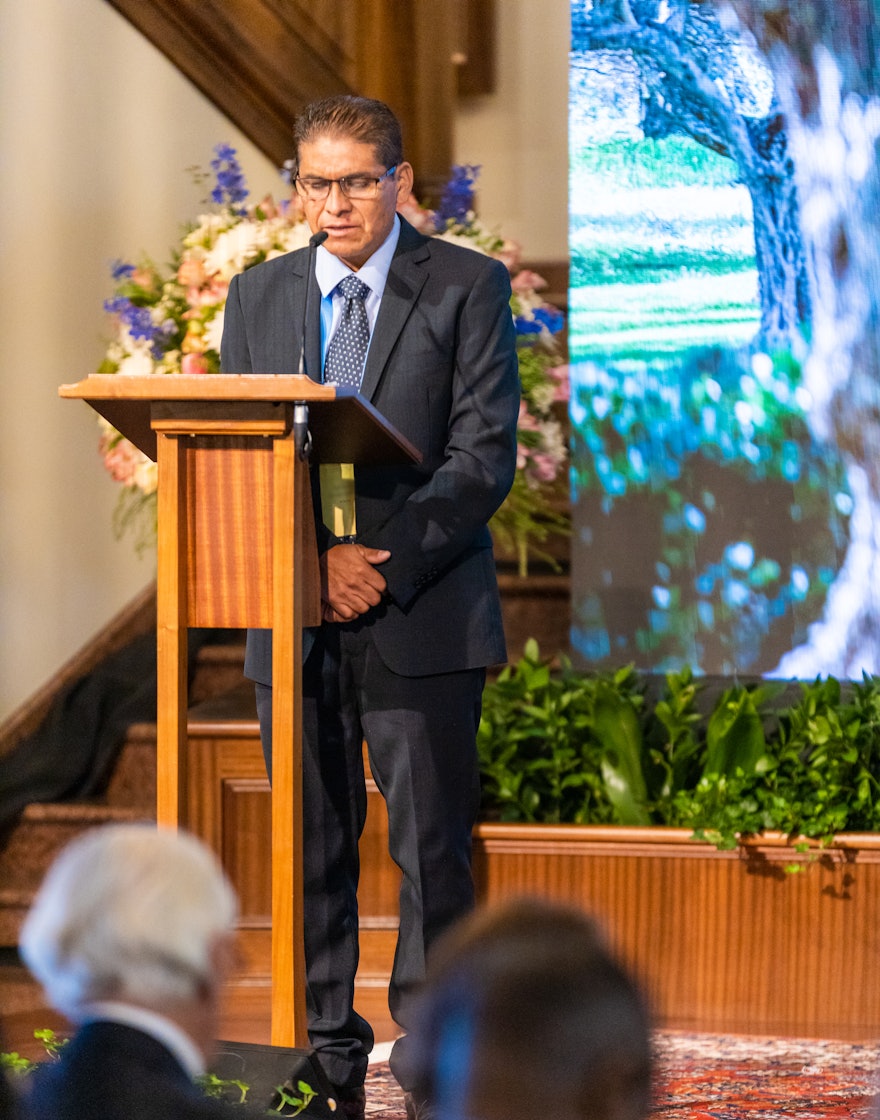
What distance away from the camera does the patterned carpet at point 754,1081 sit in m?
2.59

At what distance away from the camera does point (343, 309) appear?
7.91 feet

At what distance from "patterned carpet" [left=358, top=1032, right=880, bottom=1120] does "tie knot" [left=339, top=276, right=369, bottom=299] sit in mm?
1316

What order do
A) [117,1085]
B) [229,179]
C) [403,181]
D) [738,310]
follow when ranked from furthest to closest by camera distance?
[738,310] → [229,179] → [403,181] → [117,1085]

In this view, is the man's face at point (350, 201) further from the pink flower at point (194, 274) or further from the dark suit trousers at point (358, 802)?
the pink flower at point (194, 274)

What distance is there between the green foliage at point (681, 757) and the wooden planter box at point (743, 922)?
0.08 metres

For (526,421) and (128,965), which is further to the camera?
(526,421)

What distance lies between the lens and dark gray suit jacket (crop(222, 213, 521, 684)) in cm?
234

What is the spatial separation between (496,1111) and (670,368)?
10.9 feet

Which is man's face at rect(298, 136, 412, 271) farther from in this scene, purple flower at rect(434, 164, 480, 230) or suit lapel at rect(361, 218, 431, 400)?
purple flower at rect(434, 164, 480, 230)

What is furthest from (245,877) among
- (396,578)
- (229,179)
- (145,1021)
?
(145,1021)

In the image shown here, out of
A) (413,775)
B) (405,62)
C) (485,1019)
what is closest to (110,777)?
(413,775)

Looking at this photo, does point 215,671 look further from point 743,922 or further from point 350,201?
point 350,201

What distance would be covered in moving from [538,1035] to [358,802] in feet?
5.14

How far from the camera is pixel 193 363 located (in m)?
3.42
